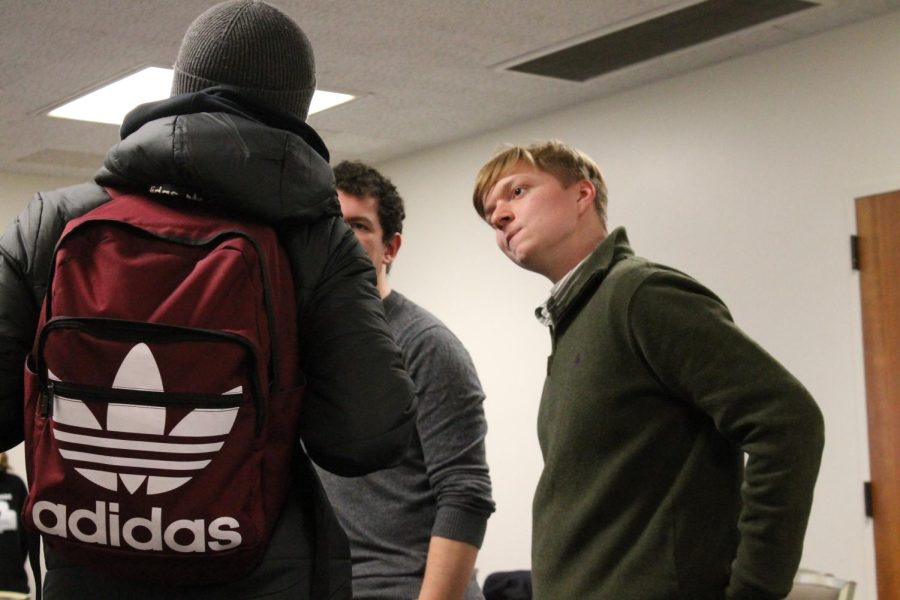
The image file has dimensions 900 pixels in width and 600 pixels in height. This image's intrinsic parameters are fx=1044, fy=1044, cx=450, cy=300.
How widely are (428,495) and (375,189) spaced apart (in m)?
0.61

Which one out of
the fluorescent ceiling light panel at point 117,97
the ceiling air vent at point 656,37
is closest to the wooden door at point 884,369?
the ceiling air vent at point 656,37

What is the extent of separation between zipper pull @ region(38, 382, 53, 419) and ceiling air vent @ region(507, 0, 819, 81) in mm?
2945

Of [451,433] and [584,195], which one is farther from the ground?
[584,195]

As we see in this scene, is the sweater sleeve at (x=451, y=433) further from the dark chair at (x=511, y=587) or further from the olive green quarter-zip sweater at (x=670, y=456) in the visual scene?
the dark chair at (x=511, y=587)

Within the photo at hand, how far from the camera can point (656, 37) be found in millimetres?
3812

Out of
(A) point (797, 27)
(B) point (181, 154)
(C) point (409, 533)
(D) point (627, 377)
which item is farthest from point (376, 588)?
(A) point (797, 27)

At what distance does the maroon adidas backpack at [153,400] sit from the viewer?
909 mm

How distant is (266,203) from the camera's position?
0.99 metres

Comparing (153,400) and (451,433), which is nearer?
(153,400)

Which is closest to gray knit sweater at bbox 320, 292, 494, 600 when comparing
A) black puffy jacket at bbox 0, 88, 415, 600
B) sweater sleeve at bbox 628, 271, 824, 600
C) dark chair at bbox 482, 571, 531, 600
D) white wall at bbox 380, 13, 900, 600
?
sweater sleeve at bbox 628, 271, 824, 600

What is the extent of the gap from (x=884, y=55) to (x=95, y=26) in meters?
2.71

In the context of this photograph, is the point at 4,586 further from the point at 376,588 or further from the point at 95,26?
the point at 376,588

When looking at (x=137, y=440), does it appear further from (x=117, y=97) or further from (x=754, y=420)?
(x=117, y=97)

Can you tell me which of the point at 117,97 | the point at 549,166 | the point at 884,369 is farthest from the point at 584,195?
the point at 117,97
